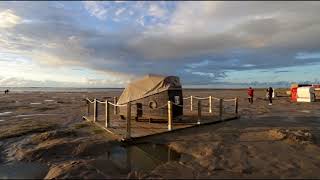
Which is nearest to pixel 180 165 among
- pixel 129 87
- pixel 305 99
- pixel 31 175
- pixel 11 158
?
pixel 31 175

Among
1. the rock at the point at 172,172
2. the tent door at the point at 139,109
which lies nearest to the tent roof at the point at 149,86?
the tent door at the point at 139,109

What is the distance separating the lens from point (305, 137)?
12227 mm

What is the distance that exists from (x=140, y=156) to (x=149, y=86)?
6.88 m

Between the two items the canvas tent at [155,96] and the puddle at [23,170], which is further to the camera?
the canvas tent at [155,96]

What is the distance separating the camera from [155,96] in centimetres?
1659

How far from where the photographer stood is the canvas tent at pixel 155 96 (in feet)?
54.0

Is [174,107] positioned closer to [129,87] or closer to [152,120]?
[152,120]

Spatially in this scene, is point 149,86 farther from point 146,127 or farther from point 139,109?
point 146,127

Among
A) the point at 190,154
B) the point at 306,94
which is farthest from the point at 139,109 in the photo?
the point at 306,94

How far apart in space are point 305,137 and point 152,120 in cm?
732

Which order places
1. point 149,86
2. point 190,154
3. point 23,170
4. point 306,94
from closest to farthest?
point 23,170, point 190,154, point 149,86, point 306,94

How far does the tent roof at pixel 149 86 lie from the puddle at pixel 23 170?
320 inches

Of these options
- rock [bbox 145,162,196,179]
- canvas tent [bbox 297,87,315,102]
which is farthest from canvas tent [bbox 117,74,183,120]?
canvas tent [bbox 297,87,315,102]

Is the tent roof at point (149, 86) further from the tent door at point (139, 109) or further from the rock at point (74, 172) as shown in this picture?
the rock at point (74, 172)
